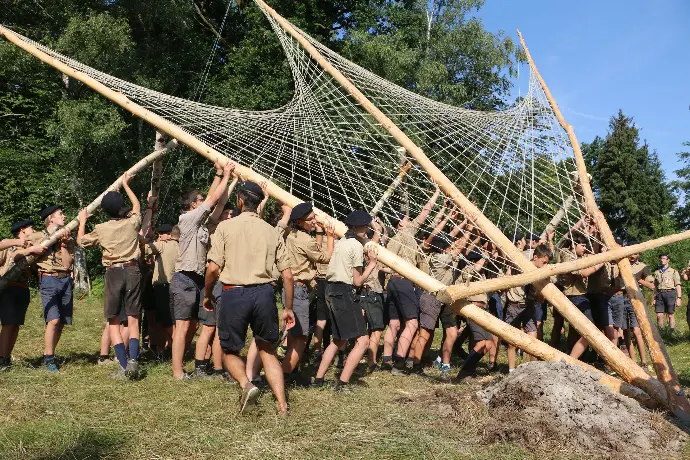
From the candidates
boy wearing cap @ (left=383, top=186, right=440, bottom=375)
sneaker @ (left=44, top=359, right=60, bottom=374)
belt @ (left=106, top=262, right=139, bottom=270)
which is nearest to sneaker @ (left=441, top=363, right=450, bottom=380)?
boy wearing cap @ (left=383, top=186, right=440, bottom=375)

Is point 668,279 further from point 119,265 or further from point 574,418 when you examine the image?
point 119,265

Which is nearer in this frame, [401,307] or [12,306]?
[12,306]

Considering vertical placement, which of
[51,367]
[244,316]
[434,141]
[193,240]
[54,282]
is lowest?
[51,367]

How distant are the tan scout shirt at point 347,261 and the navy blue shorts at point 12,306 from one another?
9.99ft

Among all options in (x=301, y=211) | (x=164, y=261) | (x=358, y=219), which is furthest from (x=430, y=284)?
(x=164, y=261)

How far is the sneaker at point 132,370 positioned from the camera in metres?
5.25

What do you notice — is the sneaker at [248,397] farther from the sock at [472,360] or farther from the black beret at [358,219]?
the sock at [472,360]

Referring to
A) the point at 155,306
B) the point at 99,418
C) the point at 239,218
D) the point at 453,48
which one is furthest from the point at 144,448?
the point at 453,48

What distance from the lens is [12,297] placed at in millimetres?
5660

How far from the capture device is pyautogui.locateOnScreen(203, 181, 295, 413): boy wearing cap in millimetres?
4207

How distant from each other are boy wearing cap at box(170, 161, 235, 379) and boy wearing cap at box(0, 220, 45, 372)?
1374 mm

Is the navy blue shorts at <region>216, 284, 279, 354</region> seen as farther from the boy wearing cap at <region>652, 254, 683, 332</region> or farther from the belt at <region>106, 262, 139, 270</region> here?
the boy wearing cap at <region>652, 254, 683, 332</region>

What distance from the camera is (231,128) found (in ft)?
19.5

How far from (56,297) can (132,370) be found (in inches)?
48.6
